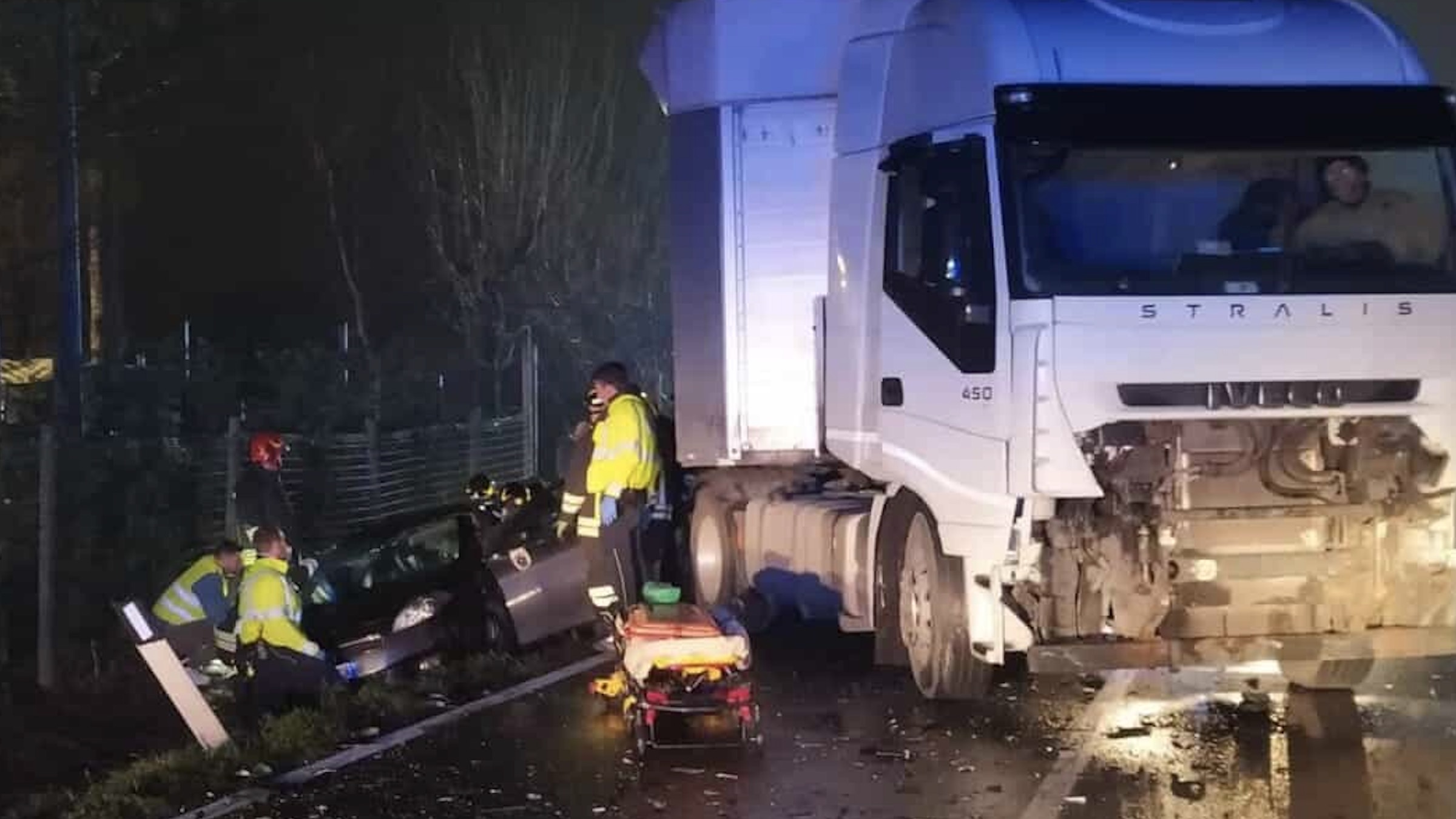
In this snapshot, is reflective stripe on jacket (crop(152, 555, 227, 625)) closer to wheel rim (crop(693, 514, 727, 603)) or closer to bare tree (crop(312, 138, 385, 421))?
wheel rim (crop(693, 514, 727, 603))

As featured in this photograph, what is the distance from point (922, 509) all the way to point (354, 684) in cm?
338

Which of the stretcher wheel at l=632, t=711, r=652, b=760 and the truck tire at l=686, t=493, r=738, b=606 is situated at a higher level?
the truck tire at l=686, t=493, r=738, b=606

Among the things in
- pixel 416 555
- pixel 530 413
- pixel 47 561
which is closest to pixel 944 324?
pixel 416 555

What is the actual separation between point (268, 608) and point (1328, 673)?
5456mm

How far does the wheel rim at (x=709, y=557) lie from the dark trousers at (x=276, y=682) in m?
3.46

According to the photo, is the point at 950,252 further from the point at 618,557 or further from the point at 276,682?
the point at 276,682

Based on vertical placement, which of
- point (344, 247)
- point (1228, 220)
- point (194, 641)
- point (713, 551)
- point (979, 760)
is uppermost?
point (344, 247)

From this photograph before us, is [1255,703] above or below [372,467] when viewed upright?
below

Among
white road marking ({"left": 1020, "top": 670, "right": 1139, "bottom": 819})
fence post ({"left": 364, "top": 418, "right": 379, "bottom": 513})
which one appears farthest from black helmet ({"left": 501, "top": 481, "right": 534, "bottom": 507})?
fence post ({"left": 364, "top": 418, "right": 379, "bottom": 513})

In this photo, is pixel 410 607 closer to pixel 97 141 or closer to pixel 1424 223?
pixel 1424 223

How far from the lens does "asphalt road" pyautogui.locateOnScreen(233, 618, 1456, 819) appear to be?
7.51 metres

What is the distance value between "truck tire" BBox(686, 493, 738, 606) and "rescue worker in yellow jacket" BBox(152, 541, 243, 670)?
10.8ft

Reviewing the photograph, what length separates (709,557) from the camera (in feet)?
40.8

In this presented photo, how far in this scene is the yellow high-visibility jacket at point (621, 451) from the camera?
10.8 meters
